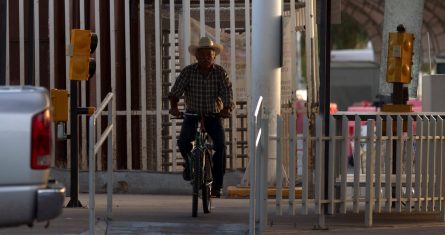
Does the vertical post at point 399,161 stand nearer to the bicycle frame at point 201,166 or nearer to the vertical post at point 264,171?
the vertical post at point 264,171

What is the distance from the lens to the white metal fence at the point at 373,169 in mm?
12141

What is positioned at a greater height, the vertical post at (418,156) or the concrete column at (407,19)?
the concrete column at (407,19)

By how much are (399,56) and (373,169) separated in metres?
2.42

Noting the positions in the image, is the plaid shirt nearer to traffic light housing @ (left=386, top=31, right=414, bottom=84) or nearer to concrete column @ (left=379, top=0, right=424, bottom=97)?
traffic light housing @ (left=386, top=31, right=414, bottom=84)

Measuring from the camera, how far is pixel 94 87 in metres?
17.9

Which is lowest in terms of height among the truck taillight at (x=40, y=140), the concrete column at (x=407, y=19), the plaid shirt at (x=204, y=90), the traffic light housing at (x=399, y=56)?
the truck taillight at (x=40, y=140)

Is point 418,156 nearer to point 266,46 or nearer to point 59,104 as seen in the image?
point 266,46

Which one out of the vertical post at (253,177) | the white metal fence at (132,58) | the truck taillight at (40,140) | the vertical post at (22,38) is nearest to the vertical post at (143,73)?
the white metal fence at (132,58)

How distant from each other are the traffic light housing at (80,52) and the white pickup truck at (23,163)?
5354 millimetres

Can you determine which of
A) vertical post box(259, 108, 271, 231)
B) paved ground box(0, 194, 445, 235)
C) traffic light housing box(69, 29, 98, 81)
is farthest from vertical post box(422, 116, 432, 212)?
traffic light housing box(69, 29, 98, 81)

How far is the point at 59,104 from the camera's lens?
49.0ft

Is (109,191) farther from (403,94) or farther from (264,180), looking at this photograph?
(403,94)

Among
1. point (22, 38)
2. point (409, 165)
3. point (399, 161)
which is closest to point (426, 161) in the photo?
point (409, 165)

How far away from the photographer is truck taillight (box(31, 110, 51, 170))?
9344 mm
